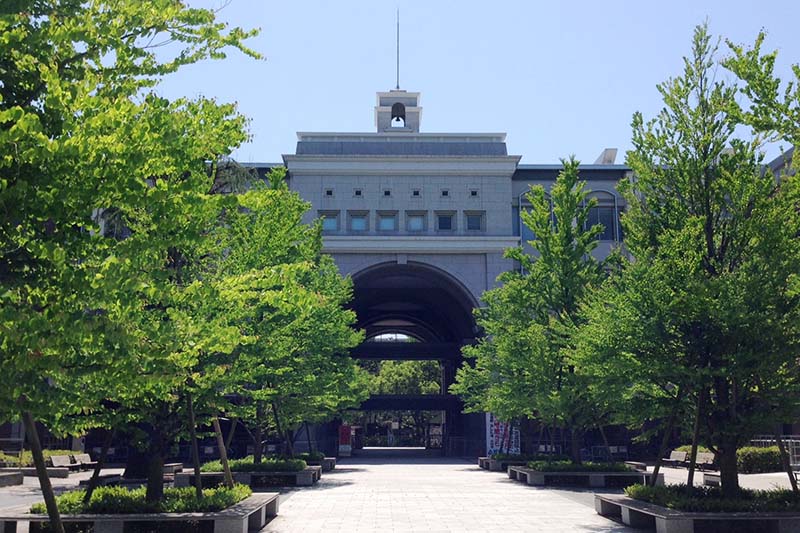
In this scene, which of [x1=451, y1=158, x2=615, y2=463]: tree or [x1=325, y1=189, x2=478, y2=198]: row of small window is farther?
[x1=325, y1=189, x2=478, y2=198]: row of small window

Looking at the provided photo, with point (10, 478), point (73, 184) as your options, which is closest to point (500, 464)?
point (10, 478)

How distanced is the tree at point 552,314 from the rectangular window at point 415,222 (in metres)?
17.5

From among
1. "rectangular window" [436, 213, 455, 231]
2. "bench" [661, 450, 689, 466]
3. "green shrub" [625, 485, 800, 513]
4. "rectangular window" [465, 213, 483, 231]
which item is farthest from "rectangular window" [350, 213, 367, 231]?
"green shrub" [625, 485, 800, 513]

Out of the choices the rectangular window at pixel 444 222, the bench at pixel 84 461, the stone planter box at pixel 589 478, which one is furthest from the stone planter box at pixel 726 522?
the rectangular window at pixel 444 222

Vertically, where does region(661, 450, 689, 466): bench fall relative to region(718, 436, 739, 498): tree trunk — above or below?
below

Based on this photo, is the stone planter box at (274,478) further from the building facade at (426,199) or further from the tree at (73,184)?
the building facade at (426,199)

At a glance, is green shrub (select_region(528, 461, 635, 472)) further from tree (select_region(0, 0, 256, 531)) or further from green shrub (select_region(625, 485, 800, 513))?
tree (select_region(0, 0, 256, 531))

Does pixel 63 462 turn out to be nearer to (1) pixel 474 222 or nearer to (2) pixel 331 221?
(2) pixel 331 221

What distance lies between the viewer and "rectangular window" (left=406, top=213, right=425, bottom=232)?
56438mm

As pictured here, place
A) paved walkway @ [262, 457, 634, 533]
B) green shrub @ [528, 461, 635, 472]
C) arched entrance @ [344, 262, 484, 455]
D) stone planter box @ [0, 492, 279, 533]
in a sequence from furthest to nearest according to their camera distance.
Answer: arched entrance @ [344, 262, 484, 455] → green shrub @ [528, 461, 635, 472] → paved walkway @ [262, 457, 634, 533] → stone planter box @ [0, 492, 279, 533]

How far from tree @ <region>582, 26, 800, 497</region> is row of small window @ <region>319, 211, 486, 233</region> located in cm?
3507

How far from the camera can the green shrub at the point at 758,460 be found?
1516 inches

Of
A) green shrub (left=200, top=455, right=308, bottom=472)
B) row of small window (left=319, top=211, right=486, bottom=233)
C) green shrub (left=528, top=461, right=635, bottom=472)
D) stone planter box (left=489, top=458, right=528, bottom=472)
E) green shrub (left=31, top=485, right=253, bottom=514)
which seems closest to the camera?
green shrub (left=31, top=485, right=253, bottom=514)

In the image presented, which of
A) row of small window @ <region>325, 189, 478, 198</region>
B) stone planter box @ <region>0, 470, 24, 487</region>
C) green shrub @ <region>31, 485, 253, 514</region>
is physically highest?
row of small window @ <region>325, 189, 478, 198</region>
